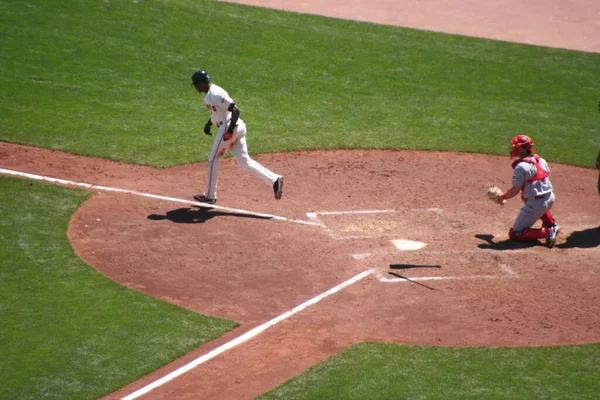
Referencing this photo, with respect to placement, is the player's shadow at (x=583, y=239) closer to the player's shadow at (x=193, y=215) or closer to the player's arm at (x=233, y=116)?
the player's shadow at (x=193, y=215)

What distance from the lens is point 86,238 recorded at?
1098 centimetres

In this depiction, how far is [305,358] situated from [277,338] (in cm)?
48

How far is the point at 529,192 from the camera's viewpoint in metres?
11.0

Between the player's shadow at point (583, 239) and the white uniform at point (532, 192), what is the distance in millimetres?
587

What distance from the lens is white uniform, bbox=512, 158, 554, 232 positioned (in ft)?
36.1

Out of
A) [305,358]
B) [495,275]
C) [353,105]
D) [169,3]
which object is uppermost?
[169,3]

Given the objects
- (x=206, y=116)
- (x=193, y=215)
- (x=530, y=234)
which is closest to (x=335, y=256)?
(x=193, y=215)

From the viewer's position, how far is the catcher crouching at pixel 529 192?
1100 cm

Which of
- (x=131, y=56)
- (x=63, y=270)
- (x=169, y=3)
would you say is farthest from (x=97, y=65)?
(x=63, y=270)

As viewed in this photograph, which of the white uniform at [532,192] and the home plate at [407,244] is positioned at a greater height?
the white uniform at [532,192]

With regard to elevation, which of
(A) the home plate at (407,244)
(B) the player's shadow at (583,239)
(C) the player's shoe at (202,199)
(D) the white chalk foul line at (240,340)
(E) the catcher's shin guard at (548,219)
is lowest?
(D) the white chalk foul line at (240,340)

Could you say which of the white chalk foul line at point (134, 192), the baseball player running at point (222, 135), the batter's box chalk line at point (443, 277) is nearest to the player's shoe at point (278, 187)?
the baseball player running at point (222, 135)

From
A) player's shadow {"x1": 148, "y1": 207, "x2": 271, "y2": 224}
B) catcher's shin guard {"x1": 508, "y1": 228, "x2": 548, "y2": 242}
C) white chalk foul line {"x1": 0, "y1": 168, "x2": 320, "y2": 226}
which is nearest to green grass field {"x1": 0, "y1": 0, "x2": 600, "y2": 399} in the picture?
white chalk foul line {"x1": 0, "y1": 168, "x2": 320, "y2": 226}

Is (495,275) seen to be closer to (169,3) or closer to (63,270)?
(63,270)
